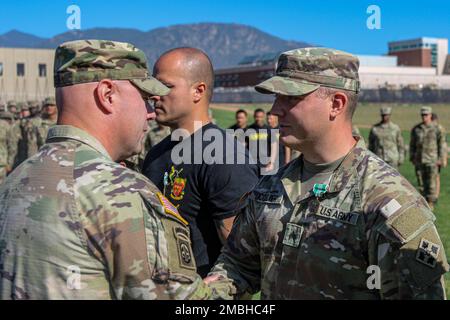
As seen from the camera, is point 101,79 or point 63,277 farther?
point 101,79

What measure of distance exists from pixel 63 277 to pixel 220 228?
5.18ft

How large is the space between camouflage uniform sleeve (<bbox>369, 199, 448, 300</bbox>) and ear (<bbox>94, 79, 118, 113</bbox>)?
1183 mm

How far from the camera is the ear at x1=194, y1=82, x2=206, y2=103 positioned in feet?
12.9

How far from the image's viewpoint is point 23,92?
207 ft

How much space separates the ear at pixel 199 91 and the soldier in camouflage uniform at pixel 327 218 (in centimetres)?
108

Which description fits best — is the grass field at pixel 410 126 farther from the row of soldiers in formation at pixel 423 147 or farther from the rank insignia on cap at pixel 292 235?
the rank insignia on cap at pixel 292 235

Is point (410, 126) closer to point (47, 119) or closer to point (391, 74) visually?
point (47, 119)

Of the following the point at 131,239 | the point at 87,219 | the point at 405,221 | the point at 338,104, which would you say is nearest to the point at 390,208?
the point at 405,221

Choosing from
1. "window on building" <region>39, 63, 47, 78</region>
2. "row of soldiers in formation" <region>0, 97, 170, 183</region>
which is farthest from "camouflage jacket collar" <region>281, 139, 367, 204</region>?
"window on building" <region>39, 63, 47, 78</region>

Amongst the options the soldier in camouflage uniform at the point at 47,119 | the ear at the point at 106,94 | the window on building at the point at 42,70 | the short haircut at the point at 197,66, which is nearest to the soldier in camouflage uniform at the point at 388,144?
the soldier in camouflage uniform at the point at 47,119

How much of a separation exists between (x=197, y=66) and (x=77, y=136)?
5.97 feet
